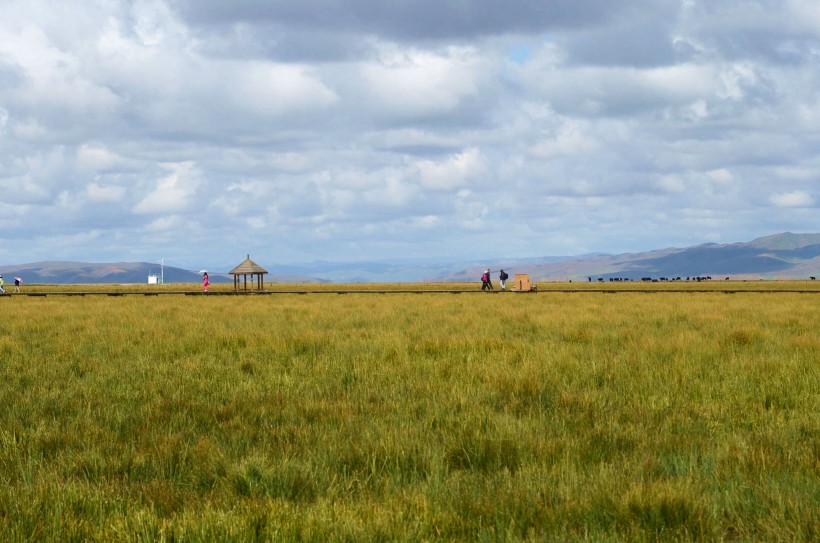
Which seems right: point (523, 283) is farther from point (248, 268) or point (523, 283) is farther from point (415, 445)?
point (415, 445)

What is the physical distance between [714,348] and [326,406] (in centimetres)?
891

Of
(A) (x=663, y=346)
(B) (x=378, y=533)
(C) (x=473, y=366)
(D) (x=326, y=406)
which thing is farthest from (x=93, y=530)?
(A) (x=663, y=346)

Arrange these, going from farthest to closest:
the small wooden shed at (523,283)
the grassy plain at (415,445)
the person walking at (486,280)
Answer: the person walking at (486,280) < the small wooden shed at (523,283) < the grassy plain at (415,445)

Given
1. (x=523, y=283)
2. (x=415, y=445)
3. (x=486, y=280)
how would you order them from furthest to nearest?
(x=486, y=280), (x=523, y=283), (x=415, y=445)

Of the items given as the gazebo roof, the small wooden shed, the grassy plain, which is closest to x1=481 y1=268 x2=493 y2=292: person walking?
the small wooden shed

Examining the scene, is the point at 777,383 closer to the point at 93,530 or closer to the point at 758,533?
the point at 758,533

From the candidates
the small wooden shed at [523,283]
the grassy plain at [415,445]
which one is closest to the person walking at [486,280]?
the small wooden shed at [523,283]

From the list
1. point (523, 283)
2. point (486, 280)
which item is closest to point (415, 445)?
point (523, 283)

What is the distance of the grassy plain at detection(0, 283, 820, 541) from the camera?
4.62 m

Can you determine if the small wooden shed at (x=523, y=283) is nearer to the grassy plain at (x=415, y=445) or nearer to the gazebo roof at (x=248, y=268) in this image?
the gazebo roof at (x=248, y=268)

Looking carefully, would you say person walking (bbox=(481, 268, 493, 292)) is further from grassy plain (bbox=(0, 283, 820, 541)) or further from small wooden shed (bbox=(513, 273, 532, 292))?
grassy plain (bbox=(0, 283, 820, 541))

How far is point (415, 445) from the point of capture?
647cm

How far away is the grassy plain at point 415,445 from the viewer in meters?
4.62

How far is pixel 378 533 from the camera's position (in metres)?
4.39
